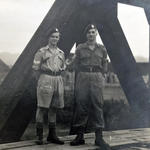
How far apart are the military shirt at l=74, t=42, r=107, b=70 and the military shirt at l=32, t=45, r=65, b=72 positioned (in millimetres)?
287

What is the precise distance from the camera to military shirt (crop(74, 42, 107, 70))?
3865 millimetres

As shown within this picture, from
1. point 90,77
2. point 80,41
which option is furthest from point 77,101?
point 80,41

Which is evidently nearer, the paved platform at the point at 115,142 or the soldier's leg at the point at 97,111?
the paved platform at the point at 115,142

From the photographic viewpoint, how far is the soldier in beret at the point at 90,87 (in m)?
3.85

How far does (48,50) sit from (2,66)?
416 inches

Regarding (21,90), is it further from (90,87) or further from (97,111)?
(97,111)

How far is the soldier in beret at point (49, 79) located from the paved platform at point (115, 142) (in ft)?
0.60

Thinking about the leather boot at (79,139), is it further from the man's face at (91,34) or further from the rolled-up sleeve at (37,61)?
the man's face at (91,34)

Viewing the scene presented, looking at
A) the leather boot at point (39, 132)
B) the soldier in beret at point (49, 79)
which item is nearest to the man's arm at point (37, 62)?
the soldier in beret at point (49, 79)

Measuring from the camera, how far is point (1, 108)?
382cm

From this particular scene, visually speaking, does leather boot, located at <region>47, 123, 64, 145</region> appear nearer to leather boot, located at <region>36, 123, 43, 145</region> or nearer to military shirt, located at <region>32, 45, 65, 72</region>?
leather boot, located at <region>36, 123, 43, 145</region>

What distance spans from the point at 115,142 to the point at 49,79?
52.7 inches

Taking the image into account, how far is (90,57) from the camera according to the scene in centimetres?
387

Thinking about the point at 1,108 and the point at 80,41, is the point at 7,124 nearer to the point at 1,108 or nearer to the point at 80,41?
the point at 1,108
